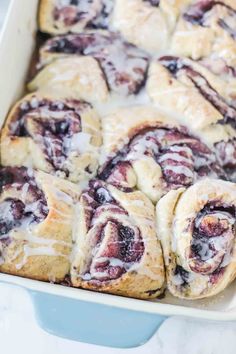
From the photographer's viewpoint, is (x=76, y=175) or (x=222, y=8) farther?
(x=222, y=8)

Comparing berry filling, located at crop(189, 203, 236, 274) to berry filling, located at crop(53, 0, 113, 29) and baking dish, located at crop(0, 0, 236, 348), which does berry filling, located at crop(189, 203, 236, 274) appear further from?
berry filling, located at crop(53, 0, 113, 29)

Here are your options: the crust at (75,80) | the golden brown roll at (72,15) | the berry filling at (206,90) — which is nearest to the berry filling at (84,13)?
the golden brown roll at (72,15)

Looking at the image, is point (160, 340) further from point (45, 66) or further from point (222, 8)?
point (222, 8)

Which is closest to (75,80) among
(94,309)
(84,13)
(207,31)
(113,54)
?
(113,54)

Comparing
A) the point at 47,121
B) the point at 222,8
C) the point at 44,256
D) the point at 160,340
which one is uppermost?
the point at 222,8

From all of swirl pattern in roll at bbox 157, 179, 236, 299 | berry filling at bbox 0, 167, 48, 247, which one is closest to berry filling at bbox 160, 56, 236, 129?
swirl pattern in roll at bbox 157, 179, 236, 299

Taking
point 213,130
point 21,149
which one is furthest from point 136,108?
point 21,149

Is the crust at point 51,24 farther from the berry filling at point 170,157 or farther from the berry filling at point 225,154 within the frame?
the berry filling at point 225,154
